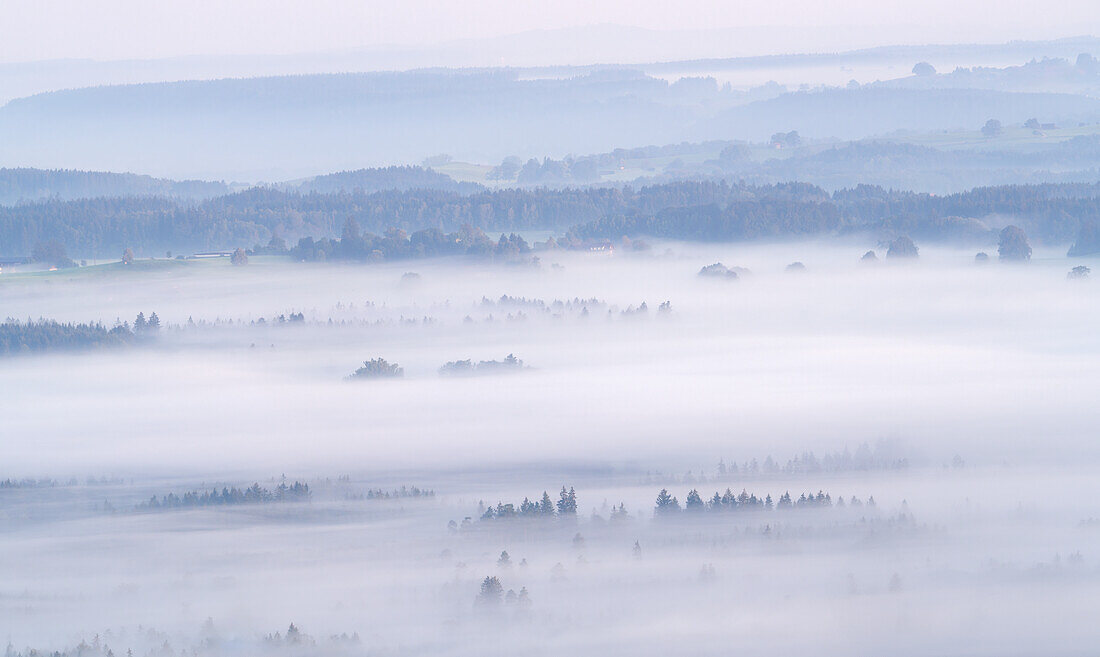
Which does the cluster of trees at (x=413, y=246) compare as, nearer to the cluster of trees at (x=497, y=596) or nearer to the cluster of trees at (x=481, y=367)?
the cluster of trees at (x=481, y=367)

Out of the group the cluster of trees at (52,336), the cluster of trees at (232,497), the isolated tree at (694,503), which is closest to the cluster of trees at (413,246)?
the cluster of trees at (52,336)

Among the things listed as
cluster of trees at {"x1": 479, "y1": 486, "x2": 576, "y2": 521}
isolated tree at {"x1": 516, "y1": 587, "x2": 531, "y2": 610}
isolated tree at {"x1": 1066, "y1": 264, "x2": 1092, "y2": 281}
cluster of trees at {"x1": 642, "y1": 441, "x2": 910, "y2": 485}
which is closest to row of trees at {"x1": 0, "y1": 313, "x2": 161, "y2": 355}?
cluster of trees at {"x1": 642, "y1": 441, "x2": 910, "y2": 485}

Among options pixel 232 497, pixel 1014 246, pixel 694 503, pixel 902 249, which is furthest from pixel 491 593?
pixel 902 249

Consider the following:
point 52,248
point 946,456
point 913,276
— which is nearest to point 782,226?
point 913,276

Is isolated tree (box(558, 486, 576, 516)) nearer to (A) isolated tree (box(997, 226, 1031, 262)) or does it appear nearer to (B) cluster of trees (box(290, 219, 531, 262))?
(A) isolated tree (box(997, 226, 1031, 262))

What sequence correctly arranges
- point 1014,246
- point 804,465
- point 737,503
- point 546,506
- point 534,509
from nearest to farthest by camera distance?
point 737,503, point 534,509, point 546,506, point 804,465, point 1014,246

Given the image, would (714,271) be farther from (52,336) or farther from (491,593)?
(491,593)
